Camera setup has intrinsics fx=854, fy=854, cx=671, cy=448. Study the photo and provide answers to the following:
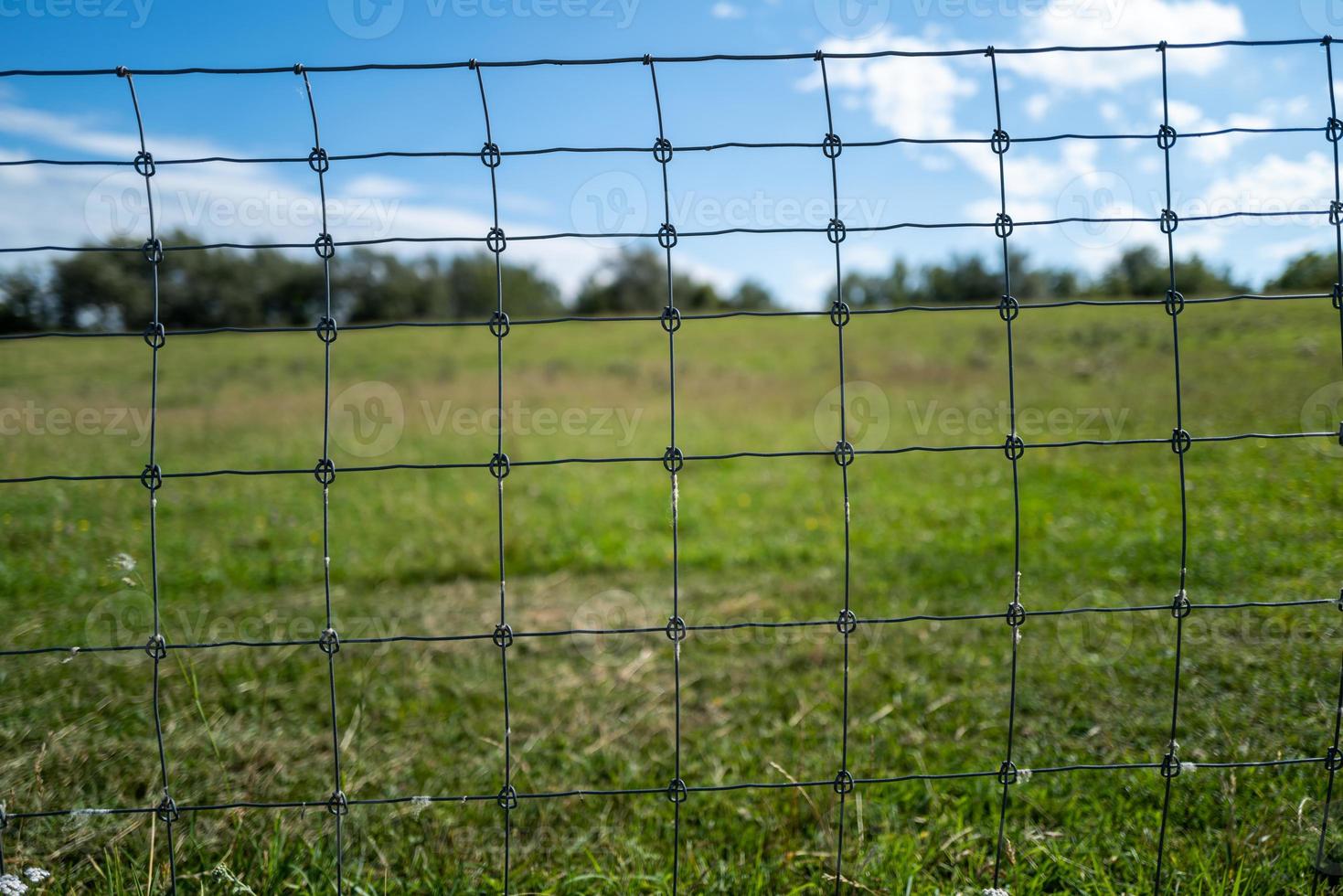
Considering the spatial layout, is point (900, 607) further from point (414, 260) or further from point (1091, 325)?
point (414, 260)

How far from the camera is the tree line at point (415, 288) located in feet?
36.8

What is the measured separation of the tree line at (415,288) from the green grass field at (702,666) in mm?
1890

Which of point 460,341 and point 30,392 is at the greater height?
point 460,341

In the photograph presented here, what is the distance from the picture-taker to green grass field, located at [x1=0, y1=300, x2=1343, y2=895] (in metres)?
2.44

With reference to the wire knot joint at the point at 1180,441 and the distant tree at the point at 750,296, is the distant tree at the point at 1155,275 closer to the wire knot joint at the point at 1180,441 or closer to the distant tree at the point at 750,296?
the wire knot joint at the point at 1180,441

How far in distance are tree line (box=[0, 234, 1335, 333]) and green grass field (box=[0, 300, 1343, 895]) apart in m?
1.89

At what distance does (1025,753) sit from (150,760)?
3082 mm

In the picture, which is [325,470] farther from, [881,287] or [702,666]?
[881,287]

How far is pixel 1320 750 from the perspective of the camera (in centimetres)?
282

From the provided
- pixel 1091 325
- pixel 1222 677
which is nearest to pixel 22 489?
pixel 1222 677

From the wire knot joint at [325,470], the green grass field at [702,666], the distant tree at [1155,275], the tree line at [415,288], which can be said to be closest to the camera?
the wire knot joint at [325,470]

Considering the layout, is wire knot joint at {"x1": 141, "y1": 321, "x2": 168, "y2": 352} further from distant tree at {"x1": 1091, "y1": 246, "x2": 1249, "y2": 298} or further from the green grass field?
distant tree at {"x1": 1091, "y1": 246, "x2": 1249, "y2": 298}

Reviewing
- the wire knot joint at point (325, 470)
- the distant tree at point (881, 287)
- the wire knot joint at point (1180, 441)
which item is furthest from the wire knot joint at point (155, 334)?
the distant tree at point (881, 287)

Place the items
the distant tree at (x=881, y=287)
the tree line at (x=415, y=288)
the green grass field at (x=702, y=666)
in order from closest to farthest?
the green grass field at (x=702, y=666) → the tree line at (x=415, y=288) → the distant tree at (x=881, y=287)
